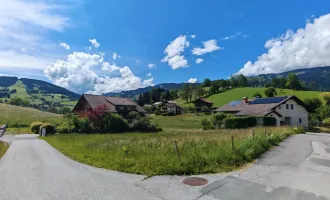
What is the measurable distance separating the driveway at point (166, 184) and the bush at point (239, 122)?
30.9 metres

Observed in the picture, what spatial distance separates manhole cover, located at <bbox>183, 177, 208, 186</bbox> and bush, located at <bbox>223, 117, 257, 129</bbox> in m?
35.4

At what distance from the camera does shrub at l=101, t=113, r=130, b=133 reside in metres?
41.7

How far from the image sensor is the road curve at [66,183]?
855 centimetres

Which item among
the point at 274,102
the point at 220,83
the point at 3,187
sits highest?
the point at 220,83

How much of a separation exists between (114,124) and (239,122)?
70.2 feet

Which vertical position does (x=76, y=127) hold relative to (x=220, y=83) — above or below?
below

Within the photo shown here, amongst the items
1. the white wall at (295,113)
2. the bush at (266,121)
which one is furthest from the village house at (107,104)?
the white wall at (295,113)

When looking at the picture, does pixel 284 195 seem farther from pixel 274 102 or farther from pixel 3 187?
pixel 274 102

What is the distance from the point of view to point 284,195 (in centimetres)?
824

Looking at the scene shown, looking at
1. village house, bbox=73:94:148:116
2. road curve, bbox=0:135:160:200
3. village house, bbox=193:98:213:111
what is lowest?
road curve, bbox=0:135:160:200

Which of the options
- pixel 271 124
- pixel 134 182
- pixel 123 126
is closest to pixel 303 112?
pixel 271 124

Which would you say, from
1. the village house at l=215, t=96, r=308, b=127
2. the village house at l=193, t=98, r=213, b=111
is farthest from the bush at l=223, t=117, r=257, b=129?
the village house at l=193, t=98, r=213, b=111

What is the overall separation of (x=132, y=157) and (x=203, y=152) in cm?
382

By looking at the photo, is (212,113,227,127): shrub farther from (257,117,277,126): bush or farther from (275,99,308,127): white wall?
(275,99,308,127): white wall
